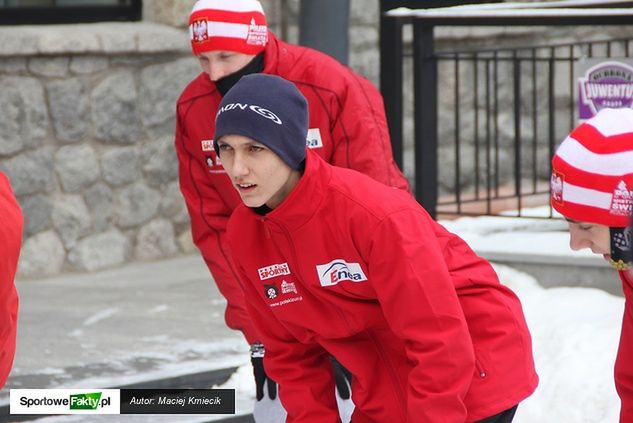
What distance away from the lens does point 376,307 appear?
328 cm

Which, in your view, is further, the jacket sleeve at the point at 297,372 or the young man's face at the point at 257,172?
the jacket sleeve at the point at 297,372

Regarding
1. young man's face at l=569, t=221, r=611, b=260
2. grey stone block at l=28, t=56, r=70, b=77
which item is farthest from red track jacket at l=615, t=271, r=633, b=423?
grey stone block at l=28, t=56, r=70, b=77

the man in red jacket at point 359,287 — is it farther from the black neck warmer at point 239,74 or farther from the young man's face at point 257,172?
the black neck warmer at point 239,74

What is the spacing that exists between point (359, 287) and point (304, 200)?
227mm

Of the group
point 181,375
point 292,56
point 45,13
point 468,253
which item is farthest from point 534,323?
point 45,13

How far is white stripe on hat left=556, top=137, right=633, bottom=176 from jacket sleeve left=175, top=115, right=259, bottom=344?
5.90 ft

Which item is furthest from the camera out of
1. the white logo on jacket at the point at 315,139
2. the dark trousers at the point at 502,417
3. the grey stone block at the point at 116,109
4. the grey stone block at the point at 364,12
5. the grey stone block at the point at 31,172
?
the grey stone block at the point at 364,12

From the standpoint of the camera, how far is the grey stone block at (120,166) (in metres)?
8.06

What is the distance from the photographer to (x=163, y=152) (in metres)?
8.26

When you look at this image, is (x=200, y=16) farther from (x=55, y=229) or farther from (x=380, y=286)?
(x=55, y=229)

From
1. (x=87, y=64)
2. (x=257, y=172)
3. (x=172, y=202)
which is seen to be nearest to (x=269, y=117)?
(x=257, y=172)

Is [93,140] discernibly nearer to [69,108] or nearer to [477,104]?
[69,108]

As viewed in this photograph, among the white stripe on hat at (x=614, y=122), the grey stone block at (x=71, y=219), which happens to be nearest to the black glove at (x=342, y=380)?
the white stripe on hat at (x=614, y=122)

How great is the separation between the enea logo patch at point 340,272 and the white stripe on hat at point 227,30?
162 cm
